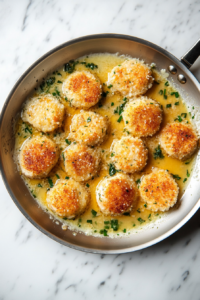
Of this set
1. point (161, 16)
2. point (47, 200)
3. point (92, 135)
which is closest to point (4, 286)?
point (47, 200)

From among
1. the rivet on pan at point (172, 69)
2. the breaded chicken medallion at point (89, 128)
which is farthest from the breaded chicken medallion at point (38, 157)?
the rivet on pan at point (172, 69)

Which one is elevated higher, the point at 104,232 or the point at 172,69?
the point at 172,69

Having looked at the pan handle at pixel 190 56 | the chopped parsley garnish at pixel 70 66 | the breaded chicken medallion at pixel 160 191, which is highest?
the pan handle at pixel 190 56

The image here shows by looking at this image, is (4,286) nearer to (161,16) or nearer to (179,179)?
(179,179)

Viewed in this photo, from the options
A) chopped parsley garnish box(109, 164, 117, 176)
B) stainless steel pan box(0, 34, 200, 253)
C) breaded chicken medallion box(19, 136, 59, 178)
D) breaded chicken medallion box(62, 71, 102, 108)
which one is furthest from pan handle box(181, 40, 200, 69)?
breaded chicken medallion box(19, 136, 59, 178)

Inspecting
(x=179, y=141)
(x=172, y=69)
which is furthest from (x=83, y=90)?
(x=179, y=141)

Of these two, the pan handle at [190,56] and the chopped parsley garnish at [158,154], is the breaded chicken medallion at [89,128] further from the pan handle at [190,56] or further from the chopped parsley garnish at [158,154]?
the pan handle at [190,56]

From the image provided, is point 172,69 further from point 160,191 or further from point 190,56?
point 160,191
